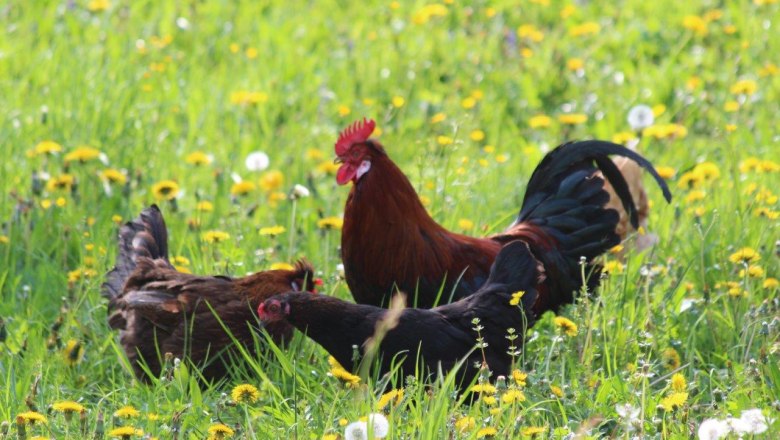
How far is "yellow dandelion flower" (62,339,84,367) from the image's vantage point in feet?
14.9

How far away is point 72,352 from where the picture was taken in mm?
4543

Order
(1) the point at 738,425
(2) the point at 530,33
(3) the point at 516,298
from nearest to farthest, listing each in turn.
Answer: (1) the point at 738,425 → (3) the point at 516,298 → (2) the point at 530,33

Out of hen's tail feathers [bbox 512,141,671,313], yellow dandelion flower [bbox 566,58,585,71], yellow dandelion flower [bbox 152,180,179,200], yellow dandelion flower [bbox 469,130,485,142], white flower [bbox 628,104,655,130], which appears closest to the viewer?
hen's tail feathers [bbox 512,141,671,313]

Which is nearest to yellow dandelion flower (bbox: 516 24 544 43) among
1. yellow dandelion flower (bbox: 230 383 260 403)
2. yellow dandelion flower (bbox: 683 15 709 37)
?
yellow dandelion flower (bbox: 683 15 709 37)

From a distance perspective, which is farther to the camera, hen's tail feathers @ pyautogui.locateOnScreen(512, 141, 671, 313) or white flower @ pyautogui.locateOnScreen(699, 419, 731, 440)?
hen's tail feathers @ pyautogui.locateOnScreen(512, 141, 671, 313)

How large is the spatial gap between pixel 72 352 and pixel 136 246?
551 mm

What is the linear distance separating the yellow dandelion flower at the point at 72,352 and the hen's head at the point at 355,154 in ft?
3.78

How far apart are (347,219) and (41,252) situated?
1.61m

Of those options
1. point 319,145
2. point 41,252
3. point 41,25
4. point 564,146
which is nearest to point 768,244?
point 564,146

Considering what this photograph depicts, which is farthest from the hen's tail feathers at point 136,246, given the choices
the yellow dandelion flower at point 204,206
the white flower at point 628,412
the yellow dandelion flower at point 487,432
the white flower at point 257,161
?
the white flower at point 628,412

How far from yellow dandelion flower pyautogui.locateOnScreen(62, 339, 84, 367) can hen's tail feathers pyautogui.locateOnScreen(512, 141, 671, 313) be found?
184cm

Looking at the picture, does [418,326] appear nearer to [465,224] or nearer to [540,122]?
[465,224]

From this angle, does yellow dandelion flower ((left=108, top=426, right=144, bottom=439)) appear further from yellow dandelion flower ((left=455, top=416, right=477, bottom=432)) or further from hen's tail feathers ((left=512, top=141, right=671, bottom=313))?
hen's tail feathers ((left=512, top=141, right=671, bottom=313))

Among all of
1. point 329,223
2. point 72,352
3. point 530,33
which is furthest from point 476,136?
point 72,352
